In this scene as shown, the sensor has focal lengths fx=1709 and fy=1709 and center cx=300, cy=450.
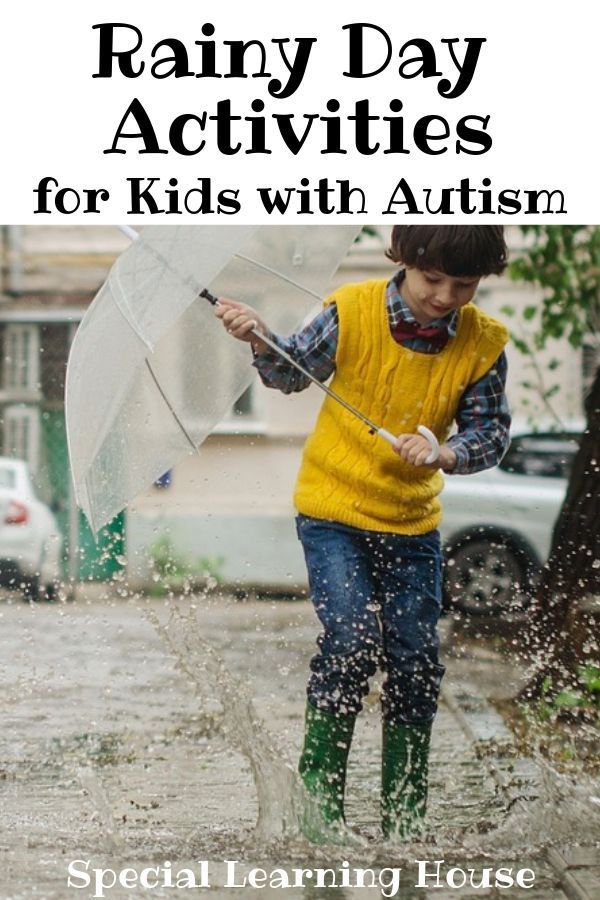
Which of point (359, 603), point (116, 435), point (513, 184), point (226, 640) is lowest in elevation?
point (226, 640)

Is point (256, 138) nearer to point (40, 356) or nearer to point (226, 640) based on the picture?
point (226, 640)

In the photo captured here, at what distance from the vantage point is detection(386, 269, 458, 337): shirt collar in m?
4.34

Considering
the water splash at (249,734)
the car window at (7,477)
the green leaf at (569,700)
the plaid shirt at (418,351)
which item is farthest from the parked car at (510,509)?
the plaid shirt at (418,351)

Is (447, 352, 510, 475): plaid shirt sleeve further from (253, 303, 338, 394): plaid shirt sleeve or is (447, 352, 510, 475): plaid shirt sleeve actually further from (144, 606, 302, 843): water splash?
(144, 606, 302, 843): water splash

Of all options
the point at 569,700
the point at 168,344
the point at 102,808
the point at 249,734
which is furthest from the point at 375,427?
the point at 569,700

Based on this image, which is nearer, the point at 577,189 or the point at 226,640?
the point at 577,189

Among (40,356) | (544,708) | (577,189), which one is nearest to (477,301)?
(40,356)

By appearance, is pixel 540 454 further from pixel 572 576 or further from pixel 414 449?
pixel 414 449

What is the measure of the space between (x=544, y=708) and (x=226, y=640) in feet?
10.8

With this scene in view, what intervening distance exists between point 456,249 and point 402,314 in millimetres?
243

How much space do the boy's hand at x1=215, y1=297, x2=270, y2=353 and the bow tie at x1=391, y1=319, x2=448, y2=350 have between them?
33cm

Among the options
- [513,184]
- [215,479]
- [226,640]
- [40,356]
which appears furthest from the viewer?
[40,356]

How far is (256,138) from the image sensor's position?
15.0 ft

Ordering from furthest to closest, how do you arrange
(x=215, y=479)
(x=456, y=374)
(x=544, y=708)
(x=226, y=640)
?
(x=215, y=479), (x=226, y=640), (x=544, y=708), (x=456, y=374)
